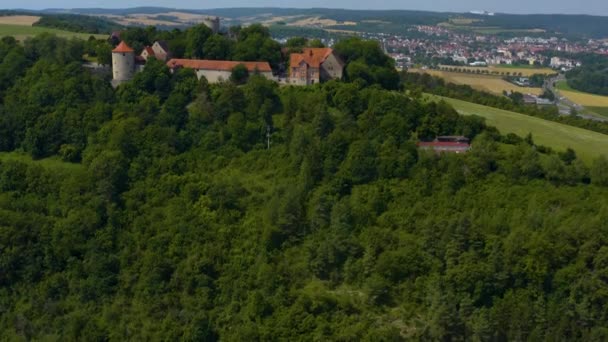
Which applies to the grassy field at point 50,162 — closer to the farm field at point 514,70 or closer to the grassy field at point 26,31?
the grassy field at point 26,31

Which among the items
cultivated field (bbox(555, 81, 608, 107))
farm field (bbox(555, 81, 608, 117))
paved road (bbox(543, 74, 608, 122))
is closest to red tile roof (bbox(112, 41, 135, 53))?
paved road (bbox(543, 74, 608, 122))

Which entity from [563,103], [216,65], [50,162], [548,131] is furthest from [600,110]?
[50,162]

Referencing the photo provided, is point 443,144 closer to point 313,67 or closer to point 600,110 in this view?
point 313,67

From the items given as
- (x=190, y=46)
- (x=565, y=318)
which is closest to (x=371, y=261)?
(x=565, y=318)

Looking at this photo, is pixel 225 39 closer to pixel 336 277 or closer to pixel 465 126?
pixel 465 126

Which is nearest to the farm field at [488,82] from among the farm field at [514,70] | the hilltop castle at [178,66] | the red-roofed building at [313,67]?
the farm field at [514,70]
